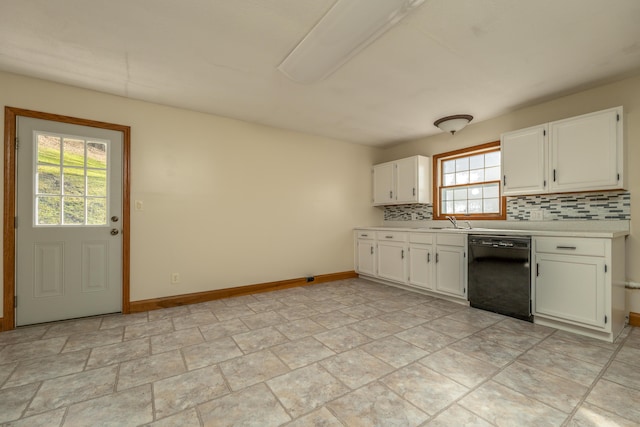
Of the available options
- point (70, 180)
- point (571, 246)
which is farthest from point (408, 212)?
point (70, 180)

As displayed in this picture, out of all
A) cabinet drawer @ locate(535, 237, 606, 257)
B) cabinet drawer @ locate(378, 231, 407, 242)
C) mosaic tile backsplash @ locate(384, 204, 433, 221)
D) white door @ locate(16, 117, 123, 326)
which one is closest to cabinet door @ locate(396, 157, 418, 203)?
mosaic tile backsplash @ locate(384, 204, 433, 221)

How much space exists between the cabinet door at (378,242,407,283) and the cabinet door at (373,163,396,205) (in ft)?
2.96

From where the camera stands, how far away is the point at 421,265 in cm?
387

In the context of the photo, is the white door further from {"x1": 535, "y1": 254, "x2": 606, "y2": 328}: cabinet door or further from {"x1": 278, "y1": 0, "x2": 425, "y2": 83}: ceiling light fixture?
{"x1": 535, "y1": 254, "x2": 606, "y2": 328}: cabinet door

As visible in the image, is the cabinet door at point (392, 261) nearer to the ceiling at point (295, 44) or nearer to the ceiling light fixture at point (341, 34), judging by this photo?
the ceiling at point (295, 44)

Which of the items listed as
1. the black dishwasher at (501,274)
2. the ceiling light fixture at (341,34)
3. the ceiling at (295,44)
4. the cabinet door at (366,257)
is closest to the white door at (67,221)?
the ceiling at (295,44)

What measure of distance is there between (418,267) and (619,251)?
6.41ft

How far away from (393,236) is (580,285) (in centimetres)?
216

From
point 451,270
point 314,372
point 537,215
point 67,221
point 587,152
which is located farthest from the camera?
point 451,270

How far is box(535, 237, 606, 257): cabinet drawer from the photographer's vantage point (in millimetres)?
2469

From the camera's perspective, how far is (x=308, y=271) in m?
4.55

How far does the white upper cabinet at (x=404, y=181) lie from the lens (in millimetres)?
4469

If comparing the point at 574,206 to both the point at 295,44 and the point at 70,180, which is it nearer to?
the point at 295,44

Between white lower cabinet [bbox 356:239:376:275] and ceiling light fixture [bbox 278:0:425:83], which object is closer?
ceiling light fixture [bbox 278:0:425:83]
